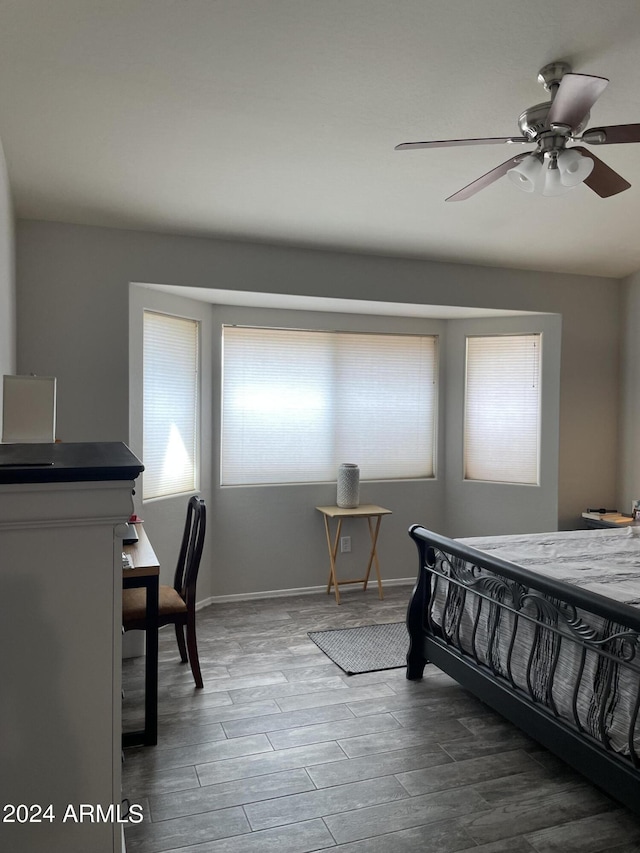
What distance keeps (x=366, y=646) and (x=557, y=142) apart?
2.85 metres

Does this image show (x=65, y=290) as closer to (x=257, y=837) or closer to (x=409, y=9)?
(x=409, y=9)

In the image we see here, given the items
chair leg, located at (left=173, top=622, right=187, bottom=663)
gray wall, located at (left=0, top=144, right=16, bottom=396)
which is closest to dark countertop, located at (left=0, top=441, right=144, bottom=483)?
gray wall, located at (left=0, top=144, right=16, bottom=396)

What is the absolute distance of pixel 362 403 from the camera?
206 inches

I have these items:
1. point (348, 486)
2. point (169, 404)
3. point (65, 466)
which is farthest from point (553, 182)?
point (348, 486)

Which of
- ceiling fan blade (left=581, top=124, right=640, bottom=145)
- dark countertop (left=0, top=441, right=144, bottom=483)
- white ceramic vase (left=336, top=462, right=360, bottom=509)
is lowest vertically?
white ceramic vase (left=336, top=462, right=360, bottom=509)

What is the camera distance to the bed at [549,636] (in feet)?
7.04

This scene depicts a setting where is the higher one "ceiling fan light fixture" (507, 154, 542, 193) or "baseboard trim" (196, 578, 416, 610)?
"ceiling fan light fixture" (507, 154, 542, 193)

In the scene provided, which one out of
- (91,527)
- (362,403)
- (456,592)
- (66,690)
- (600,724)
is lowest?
(600,724)

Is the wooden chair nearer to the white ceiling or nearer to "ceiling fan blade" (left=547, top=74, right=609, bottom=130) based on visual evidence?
the white ceiling

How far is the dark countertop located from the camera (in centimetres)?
139

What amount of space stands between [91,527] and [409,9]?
6.10ft

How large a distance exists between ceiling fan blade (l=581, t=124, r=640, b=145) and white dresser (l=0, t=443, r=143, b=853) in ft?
6.05

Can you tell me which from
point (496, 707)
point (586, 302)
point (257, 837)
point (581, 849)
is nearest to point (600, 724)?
point (581, 849)

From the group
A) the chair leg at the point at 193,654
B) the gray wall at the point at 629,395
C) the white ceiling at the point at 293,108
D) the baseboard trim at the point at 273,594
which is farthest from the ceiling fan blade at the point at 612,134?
the baseboard trim at the point at 273,594
